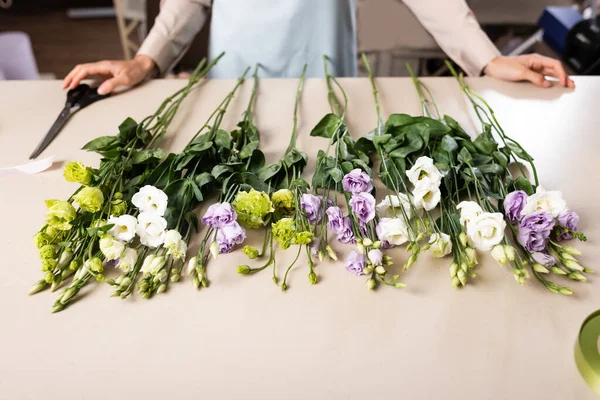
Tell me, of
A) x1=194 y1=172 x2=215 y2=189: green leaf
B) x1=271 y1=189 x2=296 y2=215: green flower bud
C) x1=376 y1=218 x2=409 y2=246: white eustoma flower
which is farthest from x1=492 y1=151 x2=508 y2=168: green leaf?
x1=194 y1=172 x2=215 y2=189: green leaf

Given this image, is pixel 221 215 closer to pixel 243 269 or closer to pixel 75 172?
pixel 243 269

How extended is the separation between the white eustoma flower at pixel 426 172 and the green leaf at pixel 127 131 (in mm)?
472

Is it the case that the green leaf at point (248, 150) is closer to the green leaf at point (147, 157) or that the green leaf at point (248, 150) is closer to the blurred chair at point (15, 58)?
the green leaf at point (147, 157)

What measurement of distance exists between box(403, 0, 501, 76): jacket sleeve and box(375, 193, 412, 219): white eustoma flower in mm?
573

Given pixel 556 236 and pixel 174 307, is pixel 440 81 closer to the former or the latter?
pixel 556 236

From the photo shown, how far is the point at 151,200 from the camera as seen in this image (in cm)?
64

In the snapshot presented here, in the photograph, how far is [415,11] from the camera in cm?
119

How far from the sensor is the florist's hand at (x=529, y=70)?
102 centimetres

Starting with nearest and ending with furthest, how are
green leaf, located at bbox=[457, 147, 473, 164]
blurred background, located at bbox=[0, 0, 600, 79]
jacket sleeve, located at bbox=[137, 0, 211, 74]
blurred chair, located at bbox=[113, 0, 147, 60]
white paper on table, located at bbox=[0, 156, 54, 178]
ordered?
green leaf, located at bbox=[457, 147, 473, 164]
white paper on table, located at bbox=[0, 156, 54, 178]
jacket sleeve, located at bbox=[137, 0, 211, 74]
blurred background, located at bbox=[0, 0, 600, 79]
blurred chair, located at bbox=[113, 0, 147, 60]

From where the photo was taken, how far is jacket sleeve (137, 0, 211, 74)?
45.6 inches

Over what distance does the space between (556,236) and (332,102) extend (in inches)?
19.5

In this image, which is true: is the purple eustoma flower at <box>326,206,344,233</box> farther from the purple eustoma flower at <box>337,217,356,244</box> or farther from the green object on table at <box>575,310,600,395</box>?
the green object on table at <box>575,310,600,395</box>

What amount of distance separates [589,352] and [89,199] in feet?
2.00

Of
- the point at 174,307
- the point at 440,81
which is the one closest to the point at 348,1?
the point at 440,81
